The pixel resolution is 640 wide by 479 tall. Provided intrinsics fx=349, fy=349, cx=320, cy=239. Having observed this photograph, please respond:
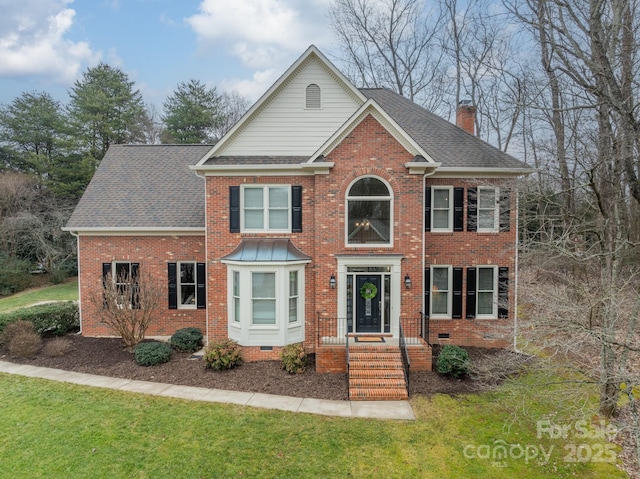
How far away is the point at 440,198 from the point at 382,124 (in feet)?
11.4

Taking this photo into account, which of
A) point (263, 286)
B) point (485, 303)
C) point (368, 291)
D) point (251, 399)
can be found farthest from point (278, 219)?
point (485, 303)

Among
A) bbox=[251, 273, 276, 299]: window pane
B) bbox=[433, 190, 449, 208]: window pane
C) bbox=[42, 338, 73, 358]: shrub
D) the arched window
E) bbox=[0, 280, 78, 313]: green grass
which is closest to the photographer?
the arched window

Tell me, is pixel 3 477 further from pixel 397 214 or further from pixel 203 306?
pixel 397 214

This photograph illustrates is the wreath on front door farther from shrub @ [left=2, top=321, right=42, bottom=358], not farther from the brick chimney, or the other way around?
shrub @ [left=2, top=321, right=42, bottom=358]

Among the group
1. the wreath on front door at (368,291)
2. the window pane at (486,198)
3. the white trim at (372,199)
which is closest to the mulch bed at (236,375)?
the wreath on front door at (368,291)

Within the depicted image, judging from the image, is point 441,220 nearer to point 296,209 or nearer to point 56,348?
point 296,209

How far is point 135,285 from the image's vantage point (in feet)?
40.8

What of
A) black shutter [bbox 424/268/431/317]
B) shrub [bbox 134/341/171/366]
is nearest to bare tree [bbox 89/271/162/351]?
shrub [bbox 134/341/171/366]

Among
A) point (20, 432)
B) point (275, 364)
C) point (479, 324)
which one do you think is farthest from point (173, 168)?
point (479, 324)

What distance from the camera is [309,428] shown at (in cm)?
748

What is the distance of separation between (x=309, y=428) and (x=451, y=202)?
8.62 metres

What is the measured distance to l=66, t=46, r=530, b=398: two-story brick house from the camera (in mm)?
10938

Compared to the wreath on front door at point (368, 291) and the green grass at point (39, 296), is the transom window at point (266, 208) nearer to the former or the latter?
the wreath on front door at point (368, 291)

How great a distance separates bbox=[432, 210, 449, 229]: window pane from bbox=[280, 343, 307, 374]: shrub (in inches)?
249
